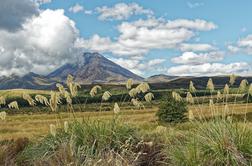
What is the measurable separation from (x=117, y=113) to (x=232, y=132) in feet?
10.6

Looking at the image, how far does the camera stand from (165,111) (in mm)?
54375

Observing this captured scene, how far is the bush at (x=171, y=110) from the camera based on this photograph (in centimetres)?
5250

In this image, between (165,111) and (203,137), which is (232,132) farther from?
(165,111)

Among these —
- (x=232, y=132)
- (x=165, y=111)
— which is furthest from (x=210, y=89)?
(x=165, y=111)

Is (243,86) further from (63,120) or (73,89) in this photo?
(63,120)

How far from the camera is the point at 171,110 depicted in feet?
179

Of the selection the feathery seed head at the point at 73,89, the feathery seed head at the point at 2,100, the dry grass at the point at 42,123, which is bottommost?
the dry grass at the point at 42,123

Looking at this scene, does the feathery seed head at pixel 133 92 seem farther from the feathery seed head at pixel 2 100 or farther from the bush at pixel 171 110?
the bush at pixel 171 110

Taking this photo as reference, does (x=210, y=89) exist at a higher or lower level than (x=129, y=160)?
higher

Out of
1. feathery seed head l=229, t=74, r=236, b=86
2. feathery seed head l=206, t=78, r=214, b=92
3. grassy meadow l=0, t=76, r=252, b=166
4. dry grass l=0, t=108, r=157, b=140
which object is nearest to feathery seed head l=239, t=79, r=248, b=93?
grassy meadow l=0, t=76, r=252, b=166

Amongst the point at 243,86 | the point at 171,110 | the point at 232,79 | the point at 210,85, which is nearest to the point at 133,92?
the point at 210,85

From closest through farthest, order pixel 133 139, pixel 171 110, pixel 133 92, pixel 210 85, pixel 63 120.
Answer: pixel 210 85
pixel 133 139
pixel 133 92
pixel 63 120
pixel 171 110

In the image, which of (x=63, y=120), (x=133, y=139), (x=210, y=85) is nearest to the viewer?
(x=210, y=85)

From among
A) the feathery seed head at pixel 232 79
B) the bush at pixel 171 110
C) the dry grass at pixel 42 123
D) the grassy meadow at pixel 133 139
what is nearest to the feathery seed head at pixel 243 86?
the grassy meadow at pixel 133 139
